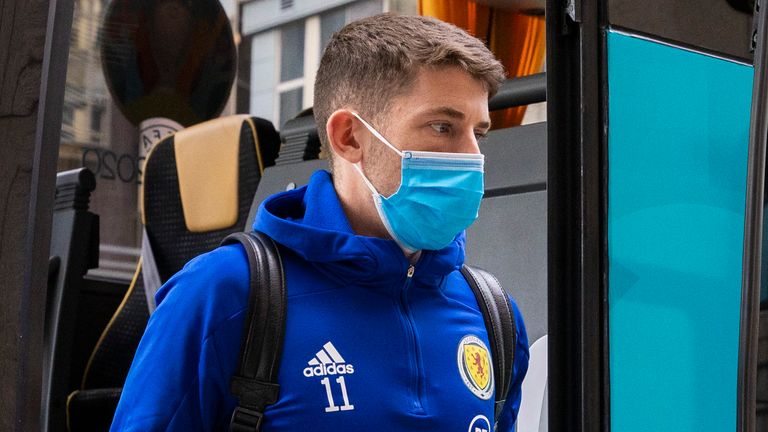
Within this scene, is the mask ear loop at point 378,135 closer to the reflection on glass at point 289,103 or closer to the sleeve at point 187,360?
the sleeve at point 187,360

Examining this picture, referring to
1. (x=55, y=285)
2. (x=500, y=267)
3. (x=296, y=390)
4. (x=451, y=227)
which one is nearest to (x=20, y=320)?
(x=296, y=390)

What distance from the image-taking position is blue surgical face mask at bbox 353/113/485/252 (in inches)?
58.8

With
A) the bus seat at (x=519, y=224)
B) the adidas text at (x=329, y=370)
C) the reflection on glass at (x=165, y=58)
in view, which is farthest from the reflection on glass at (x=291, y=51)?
the adidas text at (x=329, y=370)

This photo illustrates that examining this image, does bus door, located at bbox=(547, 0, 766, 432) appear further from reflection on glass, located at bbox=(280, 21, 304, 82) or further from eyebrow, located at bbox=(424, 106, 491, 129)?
reflection on glass, located at bbox=(280, 21, 304, 82)

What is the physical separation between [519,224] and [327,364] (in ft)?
3.41

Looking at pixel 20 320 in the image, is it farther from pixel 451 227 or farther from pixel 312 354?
pixel 451 227

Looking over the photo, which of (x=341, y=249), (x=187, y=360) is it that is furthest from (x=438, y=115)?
(x=187, y=360)

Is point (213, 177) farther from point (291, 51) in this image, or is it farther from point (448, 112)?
point (448, 112)

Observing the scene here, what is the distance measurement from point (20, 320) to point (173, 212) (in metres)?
2.43

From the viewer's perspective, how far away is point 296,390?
4.32 ft

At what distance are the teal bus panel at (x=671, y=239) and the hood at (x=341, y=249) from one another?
269mm

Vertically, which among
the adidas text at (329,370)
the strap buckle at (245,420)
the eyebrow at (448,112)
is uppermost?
the eyebrow at (448,112)

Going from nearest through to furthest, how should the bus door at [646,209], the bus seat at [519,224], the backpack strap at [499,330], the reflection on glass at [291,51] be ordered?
the bus door at [646,209] < the backpack strap at [499,330] < the bus seat at [519,224] < the reflection on glass at [291,51]

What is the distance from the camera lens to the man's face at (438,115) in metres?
1.47
